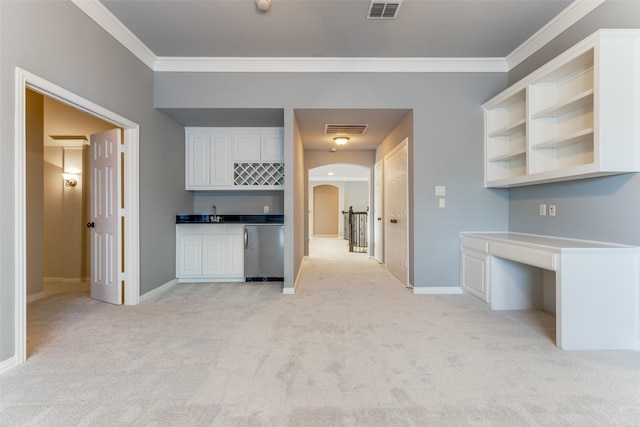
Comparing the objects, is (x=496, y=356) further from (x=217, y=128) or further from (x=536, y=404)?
(x=217, y=128)

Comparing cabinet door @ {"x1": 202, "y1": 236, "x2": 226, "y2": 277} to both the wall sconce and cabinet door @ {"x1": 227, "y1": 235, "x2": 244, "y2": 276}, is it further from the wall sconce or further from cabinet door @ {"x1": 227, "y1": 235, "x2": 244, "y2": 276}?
the wall sconce

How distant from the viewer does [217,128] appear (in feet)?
15.8

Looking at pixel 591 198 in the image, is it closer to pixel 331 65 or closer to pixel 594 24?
pixel 594 24

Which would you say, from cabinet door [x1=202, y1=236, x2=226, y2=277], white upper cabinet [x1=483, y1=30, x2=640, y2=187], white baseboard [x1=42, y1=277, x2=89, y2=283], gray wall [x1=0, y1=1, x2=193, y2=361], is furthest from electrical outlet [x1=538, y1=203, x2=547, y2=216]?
white baseboard [x1=42, y1=277, x2=89, y2=283]

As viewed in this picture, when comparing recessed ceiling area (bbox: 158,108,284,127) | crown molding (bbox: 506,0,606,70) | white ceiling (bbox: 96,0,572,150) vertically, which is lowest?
recessed ceiling area (bbox: 158,108,284,127)

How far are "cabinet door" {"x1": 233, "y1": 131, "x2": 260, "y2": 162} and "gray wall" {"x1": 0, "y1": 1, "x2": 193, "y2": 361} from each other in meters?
0.85

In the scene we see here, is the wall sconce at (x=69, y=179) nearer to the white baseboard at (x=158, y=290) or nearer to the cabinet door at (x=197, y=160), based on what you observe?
the cabinet door at (x=197, y=160)

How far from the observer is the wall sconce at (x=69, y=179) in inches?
186

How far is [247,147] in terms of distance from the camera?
486cm

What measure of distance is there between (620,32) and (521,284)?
2.34 metres

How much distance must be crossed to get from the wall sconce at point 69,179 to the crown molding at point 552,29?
21.4 ft

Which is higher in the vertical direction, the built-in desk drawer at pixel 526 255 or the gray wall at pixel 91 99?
the gray wall at pixel 91 99

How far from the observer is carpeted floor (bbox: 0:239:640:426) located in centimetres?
154

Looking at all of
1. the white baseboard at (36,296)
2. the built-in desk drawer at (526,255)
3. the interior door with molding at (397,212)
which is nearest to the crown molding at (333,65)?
the interior door with molding at (397,212)
